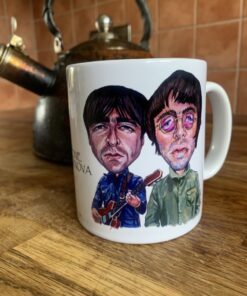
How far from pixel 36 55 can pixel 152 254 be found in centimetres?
147

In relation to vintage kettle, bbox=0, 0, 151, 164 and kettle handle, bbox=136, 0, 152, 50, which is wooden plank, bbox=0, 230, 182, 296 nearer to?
vintage kettle, bbox=0, 0, 151, 164

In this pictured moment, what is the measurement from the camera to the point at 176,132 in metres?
0.22

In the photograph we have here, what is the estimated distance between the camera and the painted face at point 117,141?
0.69ft

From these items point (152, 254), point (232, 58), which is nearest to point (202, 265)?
point (152, 254)

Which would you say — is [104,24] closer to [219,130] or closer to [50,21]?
[50,21]

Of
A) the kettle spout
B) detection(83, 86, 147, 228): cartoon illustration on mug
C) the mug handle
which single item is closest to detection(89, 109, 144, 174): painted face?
detection(83, 86, 147, 228): cartoon illustration on mug

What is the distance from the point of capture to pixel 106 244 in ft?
0.75

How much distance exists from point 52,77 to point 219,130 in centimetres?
25

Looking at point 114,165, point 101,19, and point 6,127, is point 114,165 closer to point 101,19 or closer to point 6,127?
point 101,19

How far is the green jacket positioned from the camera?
0.22m

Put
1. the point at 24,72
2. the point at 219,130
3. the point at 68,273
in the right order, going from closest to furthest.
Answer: the point at 68,273 < the point at 219,130 < the point at 24,72

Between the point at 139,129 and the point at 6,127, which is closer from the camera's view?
the point at 139,129

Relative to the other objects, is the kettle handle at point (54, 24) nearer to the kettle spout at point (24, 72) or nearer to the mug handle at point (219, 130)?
the kettle spout at point (24, 72)


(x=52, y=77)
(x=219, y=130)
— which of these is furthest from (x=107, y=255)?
(x=52, y=77)
